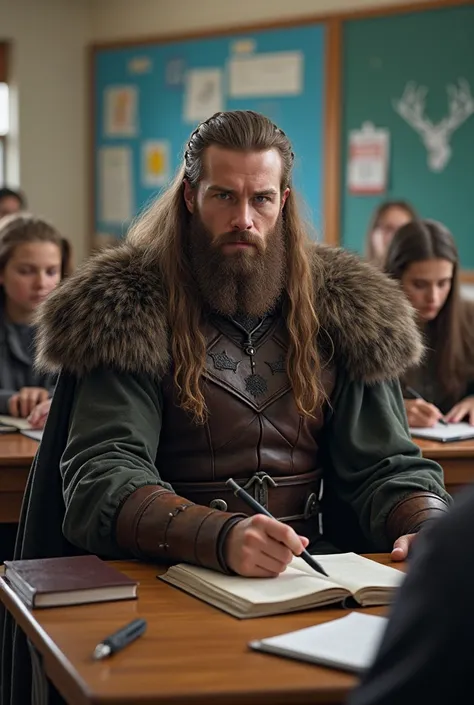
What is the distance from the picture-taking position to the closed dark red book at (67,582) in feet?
5.75

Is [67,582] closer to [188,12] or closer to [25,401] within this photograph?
[25,401]

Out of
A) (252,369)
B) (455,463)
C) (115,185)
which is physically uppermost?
(115,185)

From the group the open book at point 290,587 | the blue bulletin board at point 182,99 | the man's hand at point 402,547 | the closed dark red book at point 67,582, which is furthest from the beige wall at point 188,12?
the closed dark red book at point 67,582

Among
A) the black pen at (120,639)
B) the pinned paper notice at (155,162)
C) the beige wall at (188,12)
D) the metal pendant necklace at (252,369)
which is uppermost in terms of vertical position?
the beige wall at (188,12)

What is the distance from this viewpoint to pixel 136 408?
2334 millimetres

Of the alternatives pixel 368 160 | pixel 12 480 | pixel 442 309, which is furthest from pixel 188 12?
pixel 12 480

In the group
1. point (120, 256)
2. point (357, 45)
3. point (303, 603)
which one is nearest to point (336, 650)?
point (303, 603)

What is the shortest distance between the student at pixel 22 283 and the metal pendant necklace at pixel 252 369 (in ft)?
5.48

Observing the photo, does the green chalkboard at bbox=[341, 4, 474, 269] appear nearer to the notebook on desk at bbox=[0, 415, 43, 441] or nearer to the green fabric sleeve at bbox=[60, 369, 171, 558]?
the notebook on desk at bbox=[0, 415, 43, 441]

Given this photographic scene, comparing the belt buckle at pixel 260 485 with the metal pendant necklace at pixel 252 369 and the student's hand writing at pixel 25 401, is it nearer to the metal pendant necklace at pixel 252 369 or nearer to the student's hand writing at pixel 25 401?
the metal pendant necklace at pixel 252 369

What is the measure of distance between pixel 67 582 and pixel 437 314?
8.34 feet

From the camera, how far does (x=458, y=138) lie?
6.46 m

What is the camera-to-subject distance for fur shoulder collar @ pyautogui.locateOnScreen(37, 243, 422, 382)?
238 centimetres

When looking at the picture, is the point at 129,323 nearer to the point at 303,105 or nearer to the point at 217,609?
the point at 217,609
